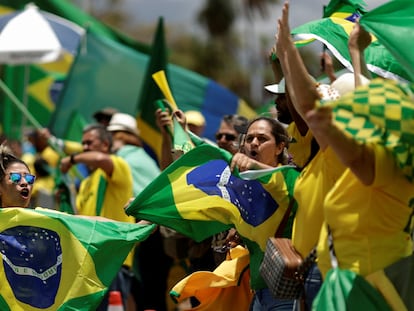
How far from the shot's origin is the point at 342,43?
681 cm

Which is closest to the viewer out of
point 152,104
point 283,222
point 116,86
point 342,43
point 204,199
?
point 283,222

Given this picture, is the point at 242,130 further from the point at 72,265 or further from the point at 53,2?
the point at 53,2

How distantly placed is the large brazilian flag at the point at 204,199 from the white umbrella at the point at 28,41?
240 inches

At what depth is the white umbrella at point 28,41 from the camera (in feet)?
41.2

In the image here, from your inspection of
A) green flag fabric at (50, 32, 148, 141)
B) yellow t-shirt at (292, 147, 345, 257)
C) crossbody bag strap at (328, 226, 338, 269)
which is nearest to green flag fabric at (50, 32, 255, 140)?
green flag fabric at (50, 32, 148, 141)

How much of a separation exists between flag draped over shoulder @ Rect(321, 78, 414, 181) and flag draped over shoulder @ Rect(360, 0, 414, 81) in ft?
1.49

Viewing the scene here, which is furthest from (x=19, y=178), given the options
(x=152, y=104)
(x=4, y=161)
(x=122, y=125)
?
(x=152, y=104)

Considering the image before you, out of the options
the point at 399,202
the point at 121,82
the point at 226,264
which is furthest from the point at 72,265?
the point at 121,82

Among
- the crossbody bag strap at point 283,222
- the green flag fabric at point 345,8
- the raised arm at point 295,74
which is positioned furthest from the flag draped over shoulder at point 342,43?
the raised arm at point 295,74

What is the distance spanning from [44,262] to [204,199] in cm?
101

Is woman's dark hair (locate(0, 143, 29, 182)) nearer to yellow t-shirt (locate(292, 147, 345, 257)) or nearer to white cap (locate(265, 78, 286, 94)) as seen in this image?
white cap (locate(265, 78, 286, 94))

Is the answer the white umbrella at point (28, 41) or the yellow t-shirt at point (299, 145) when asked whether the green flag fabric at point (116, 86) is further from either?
the yellow t-shirt at point (299, 145)

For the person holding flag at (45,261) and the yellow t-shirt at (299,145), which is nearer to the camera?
the yellow t-shirt at (299,145)

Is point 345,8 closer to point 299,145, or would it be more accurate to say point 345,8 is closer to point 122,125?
point 299,145
